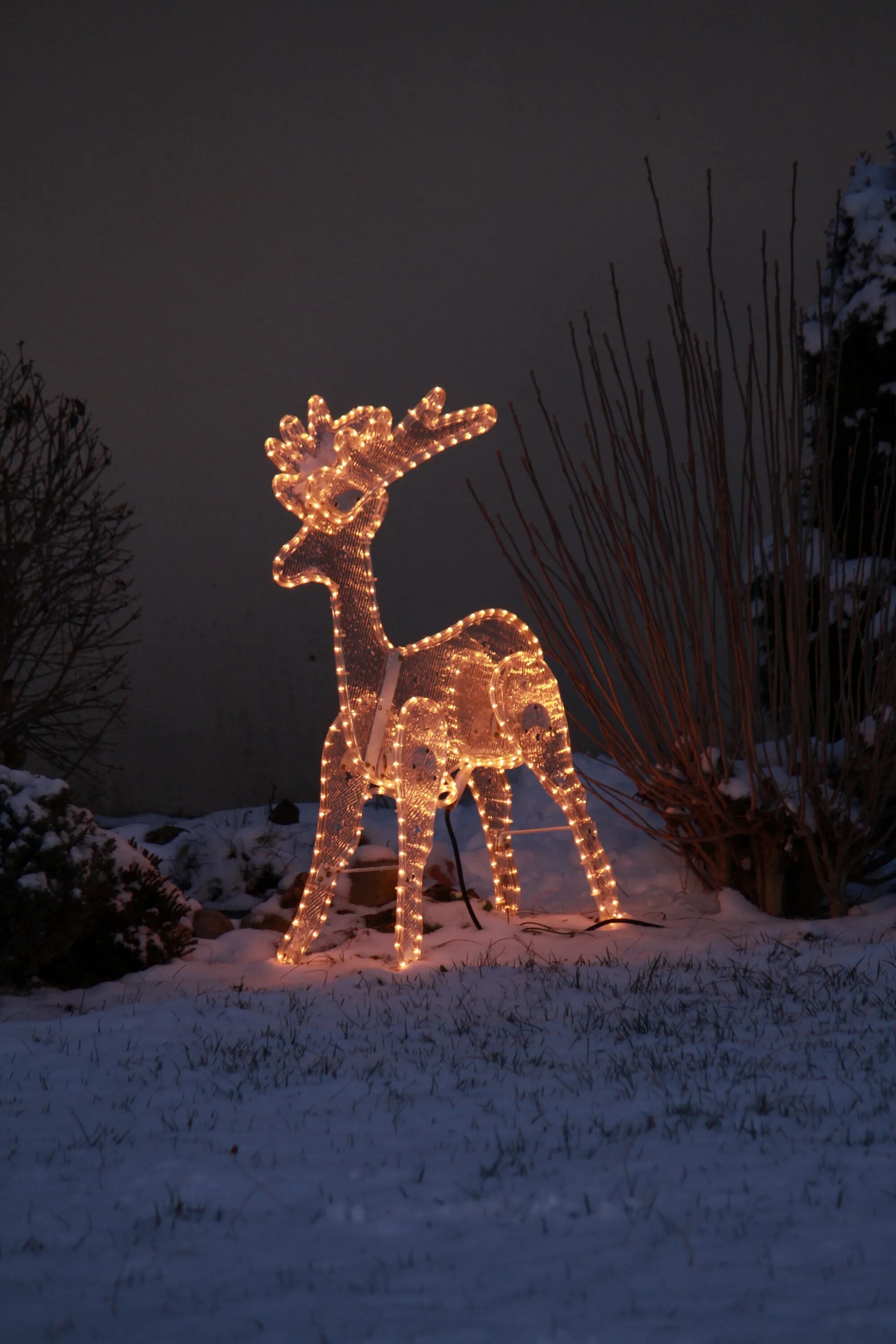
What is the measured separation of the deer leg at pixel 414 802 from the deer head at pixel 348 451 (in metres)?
0.75

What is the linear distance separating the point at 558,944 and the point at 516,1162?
79.1 inches

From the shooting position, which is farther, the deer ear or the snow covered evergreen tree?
the snow covered evergreen tree

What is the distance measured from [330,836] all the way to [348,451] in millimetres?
1328

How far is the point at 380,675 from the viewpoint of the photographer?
3705 mm

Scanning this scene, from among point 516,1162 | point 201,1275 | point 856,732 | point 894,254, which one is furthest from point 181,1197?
point 894,254

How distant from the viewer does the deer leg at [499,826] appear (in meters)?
4.26

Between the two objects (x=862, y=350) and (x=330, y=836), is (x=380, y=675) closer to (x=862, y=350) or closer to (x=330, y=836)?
(x=330, y=836)

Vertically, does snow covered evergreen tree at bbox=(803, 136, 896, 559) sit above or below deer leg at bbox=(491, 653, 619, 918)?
above

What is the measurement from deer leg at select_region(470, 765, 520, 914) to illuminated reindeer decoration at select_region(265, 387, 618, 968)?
0.37m

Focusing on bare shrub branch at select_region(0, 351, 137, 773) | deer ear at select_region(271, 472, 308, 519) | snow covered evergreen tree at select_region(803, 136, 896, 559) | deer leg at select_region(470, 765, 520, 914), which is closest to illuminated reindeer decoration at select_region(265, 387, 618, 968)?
deer ear at select_region(271, 472, 308, 519)

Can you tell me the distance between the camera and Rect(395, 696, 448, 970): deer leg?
3.56 metres

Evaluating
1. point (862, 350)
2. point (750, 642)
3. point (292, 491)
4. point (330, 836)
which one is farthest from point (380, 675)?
point (862, 350)

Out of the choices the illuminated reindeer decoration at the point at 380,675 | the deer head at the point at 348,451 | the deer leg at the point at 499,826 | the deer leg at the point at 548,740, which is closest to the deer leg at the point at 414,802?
the illuminated reindeer decoration at the point at 380,675

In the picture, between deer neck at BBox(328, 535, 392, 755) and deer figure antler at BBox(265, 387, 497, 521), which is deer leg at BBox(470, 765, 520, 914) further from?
deer figure antler at BBox(265, 387, 497, 521)
